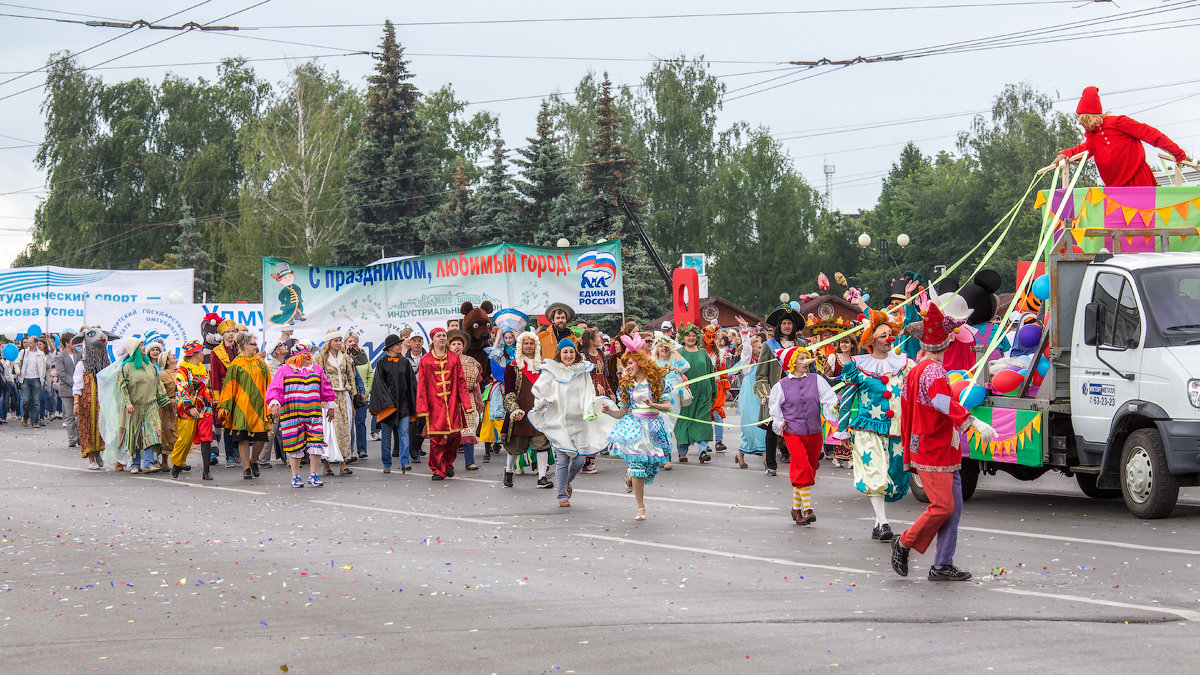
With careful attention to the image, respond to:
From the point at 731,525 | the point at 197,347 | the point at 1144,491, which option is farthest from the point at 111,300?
the point at 1144,491

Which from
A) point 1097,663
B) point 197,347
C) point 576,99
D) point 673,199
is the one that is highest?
point 576,99

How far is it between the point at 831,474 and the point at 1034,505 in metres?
3.96

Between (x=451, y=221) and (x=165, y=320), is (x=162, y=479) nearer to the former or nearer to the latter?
(x=165, y=320)

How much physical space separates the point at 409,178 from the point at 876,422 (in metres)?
50.6

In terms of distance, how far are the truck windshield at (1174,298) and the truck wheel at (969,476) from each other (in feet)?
7.93

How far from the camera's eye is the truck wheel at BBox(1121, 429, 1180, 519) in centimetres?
1123

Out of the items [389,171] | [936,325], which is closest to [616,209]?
[389,171]

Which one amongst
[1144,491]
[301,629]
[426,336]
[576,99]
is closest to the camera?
[301,629]

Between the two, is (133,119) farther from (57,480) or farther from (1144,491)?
(1144,491)

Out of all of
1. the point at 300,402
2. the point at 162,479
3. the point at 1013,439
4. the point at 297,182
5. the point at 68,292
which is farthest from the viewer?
the point at 297,182

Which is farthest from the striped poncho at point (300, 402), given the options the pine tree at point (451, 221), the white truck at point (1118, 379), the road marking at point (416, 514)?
the pine tree at point (451, 221)

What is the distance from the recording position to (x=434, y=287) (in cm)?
2553

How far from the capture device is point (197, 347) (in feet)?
63.6

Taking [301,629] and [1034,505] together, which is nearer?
[301,629]
